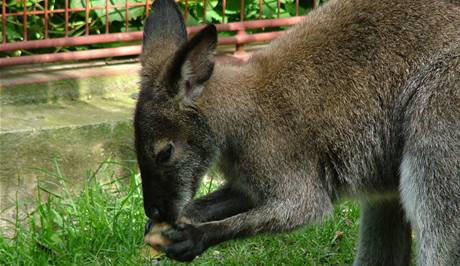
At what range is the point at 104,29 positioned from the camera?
313 inches

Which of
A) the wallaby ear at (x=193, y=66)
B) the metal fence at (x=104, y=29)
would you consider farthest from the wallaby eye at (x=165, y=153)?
the metal fence at (x=104, y=29)

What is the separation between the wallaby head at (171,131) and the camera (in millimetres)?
5344

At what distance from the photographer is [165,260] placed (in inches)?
246

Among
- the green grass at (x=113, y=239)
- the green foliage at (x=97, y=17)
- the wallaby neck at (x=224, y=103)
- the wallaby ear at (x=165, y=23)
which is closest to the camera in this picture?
the wallaby neck at (x=224, y=103)

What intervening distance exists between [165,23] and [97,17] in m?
2.26

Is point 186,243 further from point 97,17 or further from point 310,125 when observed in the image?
point 97,17

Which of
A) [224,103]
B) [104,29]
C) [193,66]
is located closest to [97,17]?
[104,29]

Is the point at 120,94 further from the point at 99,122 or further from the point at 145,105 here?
the point at 145,105

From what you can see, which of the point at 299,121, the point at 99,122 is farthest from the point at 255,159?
the point at 99,122

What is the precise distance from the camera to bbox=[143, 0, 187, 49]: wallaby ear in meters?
5.61

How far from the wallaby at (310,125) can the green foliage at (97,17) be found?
2.18 metres

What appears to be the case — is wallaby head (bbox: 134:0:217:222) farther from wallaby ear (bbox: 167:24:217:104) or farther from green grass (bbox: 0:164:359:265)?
green grass (bbox: 0:164:359:265)

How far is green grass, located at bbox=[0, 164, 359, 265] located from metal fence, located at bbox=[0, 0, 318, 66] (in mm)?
1035

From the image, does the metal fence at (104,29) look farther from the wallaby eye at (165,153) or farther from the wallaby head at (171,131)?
the wallaby eye at (165,153)
